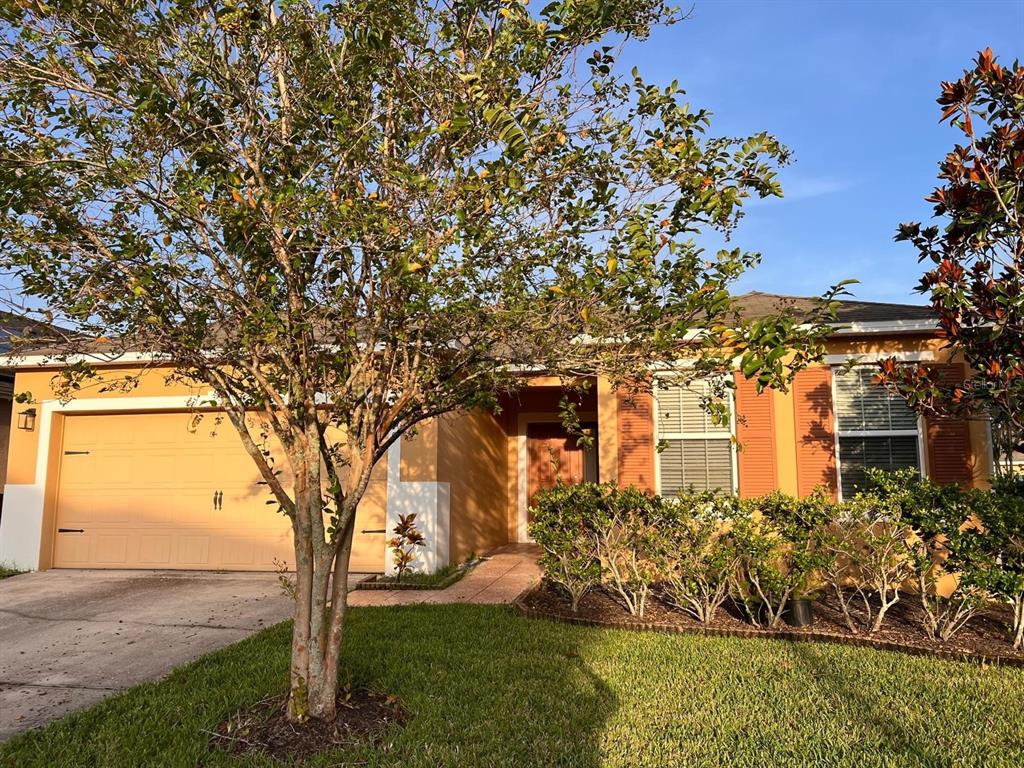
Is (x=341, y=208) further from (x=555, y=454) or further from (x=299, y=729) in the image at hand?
(x=555, y=454)

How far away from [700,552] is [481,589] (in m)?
2.84

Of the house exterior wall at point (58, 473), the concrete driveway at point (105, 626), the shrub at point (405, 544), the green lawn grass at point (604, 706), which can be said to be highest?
the house exterior wall at point (58, 473)

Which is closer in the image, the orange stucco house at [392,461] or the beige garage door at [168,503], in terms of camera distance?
the orange stucco house at [392,461]

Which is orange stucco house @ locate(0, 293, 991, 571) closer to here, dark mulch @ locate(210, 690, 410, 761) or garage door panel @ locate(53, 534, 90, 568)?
garage door panel @ locate(53, 534, 90, 568)

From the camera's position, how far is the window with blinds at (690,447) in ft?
25.0

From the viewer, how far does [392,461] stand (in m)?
8.65

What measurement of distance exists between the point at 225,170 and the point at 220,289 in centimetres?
63

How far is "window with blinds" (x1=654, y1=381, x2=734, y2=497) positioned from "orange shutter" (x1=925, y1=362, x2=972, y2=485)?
2039mm

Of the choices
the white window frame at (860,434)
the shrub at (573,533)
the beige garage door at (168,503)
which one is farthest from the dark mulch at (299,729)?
the white window frame at (860,434)

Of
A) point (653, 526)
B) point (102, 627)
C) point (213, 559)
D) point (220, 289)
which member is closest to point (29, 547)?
point (213, 559)

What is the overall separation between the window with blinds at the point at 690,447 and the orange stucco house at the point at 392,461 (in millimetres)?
16

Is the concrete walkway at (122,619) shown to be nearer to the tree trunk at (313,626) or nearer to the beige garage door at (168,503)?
the beige garage door at (168,503)

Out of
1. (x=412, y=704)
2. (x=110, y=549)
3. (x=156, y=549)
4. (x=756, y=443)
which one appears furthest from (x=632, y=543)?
(x=110, y=549)

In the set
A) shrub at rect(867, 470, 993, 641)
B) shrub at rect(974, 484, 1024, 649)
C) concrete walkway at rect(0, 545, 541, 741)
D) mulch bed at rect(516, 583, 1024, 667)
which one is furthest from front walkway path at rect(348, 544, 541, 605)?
shrub at rect(974, 484, 1024, 649)
